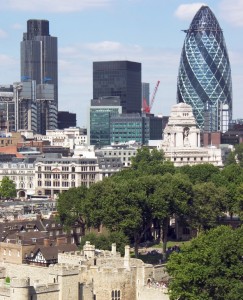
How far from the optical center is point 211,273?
82.7m

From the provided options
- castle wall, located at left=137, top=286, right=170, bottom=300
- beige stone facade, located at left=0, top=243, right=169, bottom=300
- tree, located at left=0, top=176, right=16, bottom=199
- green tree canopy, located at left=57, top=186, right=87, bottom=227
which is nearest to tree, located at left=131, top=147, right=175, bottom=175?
green tree canopy, located at left=57, top=186, right=87, bottom=227

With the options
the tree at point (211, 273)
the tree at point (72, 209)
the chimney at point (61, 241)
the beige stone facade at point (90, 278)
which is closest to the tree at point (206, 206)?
the tree at point (72, 209)

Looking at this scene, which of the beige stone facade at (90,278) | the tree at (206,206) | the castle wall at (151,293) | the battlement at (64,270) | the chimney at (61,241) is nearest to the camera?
the beige stone facade at (90,278)

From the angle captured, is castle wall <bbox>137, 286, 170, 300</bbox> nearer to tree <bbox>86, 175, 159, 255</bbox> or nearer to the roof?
the roof

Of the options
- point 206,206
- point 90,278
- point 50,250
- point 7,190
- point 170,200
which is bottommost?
point 90,278

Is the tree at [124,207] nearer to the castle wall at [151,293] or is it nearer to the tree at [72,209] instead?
the tree at [72,209]

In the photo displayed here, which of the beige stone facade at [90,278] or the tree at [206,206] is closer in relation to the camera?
the beige stone facade at [90,278]

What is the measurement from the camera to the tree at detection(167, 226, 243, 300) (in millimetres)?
82125

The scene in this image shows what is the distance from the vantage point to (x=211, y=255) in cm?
8406

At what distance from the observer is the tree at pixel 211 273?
82125mm

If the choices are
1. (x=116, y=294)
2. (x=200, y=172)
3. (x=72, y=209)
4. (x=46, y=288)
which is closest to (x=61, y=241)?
(x=72, y=209)

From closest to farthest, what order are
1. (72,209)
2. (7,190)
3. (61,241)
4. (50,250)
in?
(50,250), (61,241), (72,209), (7,190)

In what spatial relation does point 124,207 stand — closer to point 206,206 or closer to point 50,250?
point 206,206

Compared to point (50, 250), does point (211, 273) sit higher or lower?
higher
